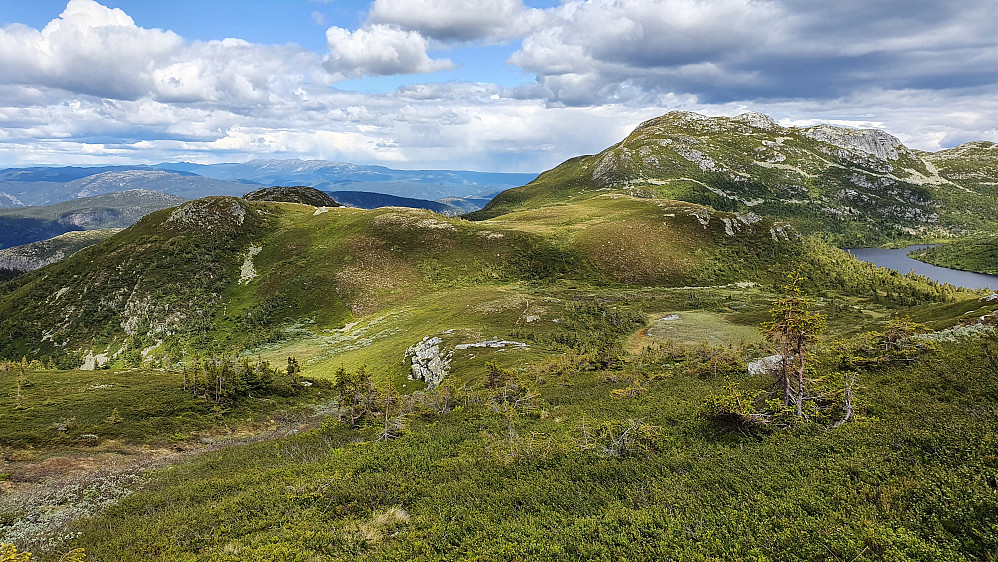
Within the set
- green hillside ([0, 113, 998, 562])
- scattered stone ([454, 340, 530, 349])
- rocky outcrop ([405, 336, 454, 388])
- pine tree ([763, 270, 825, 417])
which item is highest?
pine tree ([763, 270, 825, 417])

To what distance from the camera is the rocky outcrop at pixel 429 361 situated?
5553cm

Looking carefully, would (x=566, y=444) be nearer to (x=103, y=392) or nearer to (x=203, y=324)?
(x=103, y=392)

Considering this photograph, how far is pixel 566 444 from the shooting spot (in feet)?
76.1

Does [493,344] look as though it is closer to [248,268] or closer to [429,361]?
[429,361]

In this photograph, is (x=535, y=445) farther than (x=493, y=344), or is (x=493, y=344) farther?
(x=493, y=344)

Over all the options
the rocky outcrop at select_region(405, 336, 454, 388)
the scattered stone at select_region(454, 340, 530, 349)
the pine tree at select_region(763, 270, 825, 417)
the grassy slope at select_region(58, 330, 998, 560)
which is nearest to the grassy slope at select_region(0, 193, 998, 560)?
the grassy slope at select_region(58, 330, 998, 560)

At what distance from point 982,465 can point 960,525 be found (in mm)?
3655

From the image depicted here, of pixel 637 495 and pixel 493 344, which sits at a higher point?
pixel 637 495

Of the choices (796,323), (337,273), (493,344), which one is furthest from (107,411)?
(337,273)

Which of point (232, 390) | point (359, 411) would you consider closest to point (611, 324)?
point (359, 411)

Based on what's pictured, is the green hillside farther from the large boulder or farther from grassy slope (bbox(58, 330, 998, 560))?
the large boulder

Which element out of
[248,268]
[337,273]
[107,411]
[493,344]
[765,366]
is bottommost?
[493,344]

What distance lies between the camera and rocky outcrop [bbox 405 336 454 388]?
182ft

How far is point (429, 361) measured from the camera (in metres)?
59.6
